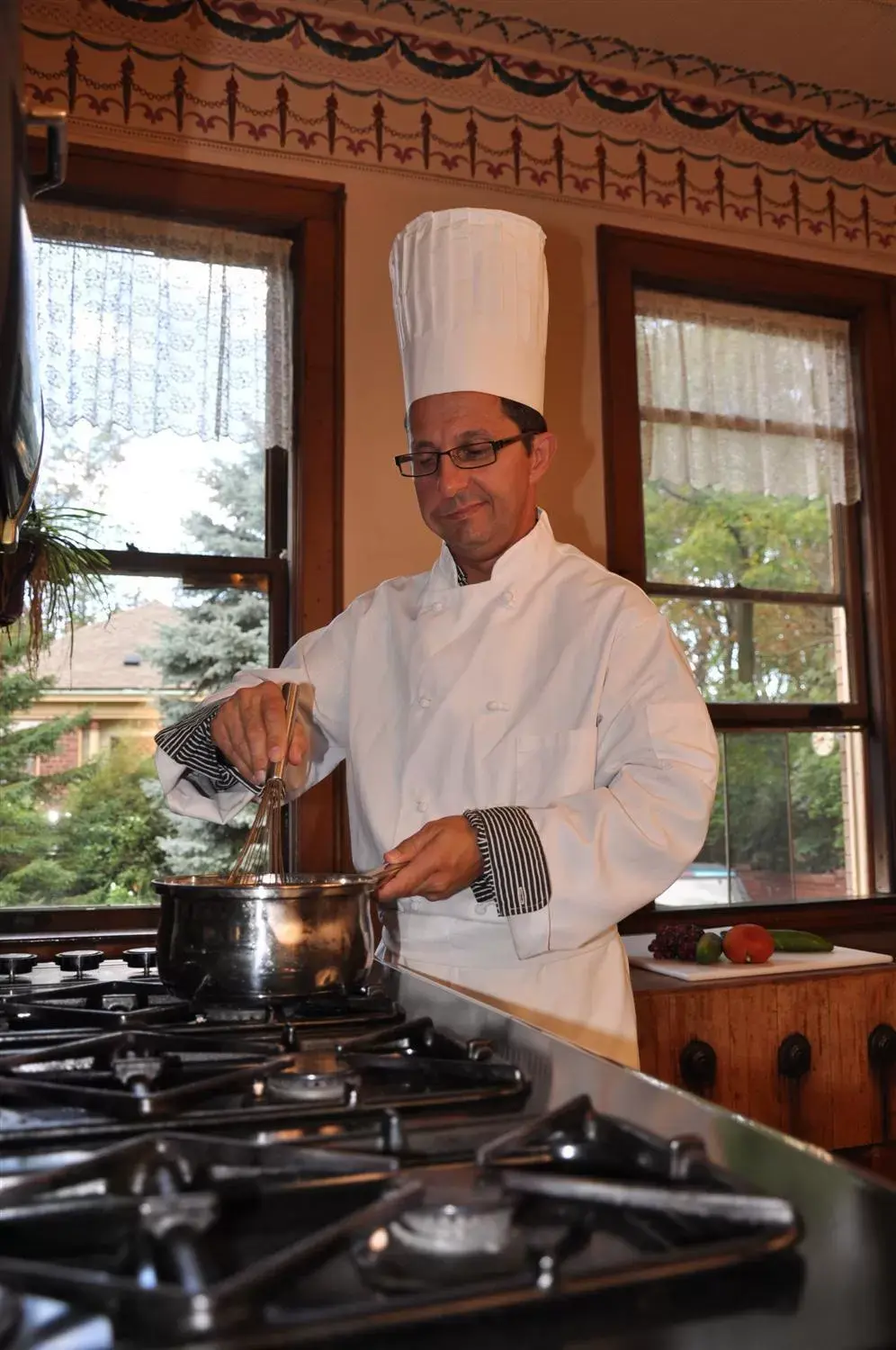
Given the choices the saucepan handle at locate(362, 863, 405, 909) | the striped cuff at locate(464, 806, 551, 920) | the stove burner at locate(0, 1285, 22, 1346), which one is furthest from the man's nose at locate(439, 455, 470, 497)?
the stove burner at locate(0, 1285, 22, 1346)

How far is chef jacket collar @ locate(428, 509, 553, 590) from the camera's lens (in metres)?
1.83

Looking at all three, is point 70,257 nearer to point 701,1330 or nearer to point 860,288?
point 860,288

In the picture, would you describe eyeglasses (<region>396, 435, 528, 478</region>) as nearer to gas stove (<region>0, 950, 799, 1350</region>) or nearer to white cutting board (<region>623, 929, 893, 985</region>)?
gas stove (<region>0, 950, 799, 1350</region>)

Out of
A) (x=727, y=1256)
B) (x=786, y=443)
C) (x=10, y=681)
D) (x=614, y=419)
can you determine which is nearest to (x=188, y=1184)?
(x=727, y=1256)

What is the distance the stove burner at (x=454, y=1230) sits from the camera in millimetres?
493

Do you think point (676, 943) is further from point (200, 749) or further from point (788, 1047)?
point (200, 749)

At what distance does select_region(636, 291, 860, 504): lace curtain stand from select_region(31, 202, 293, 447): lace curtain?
1100mm

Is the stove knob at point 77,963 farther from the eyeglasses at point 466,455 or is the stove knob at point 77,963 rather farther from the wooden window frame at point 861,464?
the wooden window frame at point 861,464

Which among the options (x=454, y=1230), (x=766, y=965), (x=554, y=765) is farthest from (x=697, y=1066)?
(x=454, y=1230)

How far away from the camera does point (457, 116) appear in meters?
3.32

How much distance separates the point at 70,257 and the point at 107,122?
35 cm

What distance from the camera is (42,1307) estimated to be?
0.43 m

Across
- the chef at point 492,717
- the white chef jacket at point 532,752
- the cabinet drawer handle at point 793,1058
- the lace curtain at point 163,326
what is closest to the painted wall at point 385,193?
the lace curtain at point 163,326

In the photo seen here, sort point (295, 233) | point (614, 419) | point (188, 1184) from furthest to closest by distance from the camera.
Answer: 1. point (614, 419)
2. point (295, 233)
3. point (188, 1184)
